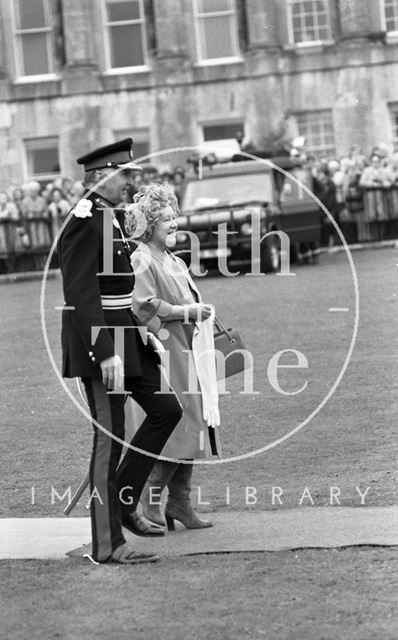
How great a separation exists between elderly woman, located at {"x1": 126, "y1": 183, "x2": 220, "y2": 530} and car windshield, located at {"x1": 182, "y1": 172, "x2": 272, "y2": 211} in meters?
21.2

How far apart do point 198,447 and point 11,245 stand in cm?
2660

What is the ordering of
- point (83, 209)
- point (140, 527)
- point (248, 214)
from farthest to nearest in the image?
point (248, 214)
point (140, 527)
point (83, 209)

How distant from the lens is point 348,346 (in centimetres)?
1627

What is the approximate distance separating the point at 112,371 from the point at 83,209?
81cm

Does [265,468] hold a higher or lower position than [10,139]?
lower

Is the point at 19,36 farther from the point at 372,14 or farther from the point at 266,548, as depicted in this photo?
the point at 266,548

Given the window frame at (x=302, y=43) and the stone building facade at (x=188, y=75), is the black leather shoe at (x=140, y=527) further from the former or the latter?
the window frame at (x=302, y=43)

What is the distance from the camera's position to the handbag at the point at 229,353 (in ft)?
28.5

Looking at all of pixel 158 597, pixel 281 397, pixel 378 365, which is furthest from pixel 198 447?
pixel 378 365

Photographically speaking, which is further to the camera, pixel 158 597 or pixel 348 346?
pixel 348 346

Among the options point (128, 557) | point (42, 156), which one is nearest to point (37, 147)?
point (42, 156)

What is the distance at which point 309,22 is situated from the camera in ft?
145

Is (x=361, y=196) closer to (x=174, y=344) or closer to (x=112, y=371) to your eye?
(x=174, y=344)

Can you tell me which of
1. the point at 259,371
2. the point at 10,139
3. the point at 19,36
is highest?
the point at 19,36
